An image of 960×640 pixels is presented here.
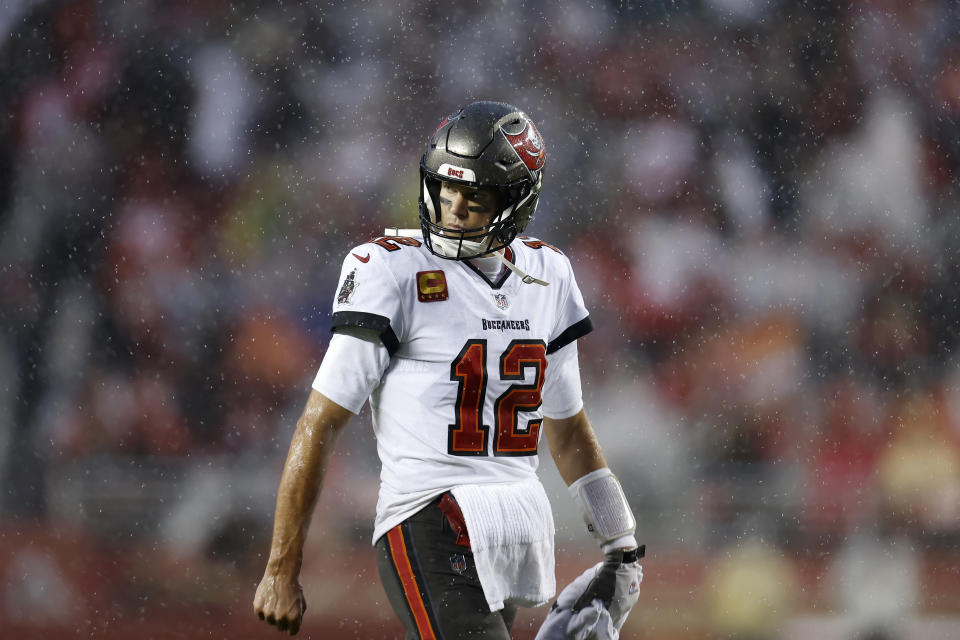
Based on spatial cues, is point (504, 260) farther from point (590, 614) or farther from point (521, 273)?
point (590, 614)

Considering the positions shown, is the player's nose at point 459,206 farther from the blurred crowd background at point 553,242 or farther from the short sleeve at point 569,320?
the blurred crowd background at point 553,242

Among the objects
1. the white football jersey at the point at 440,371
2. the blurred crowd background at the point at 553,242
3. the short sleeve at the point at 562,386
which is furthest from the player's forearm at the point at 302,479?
the blurred crowd background at the point at 553,242

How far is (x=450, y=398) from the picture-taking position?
1619 millimetres

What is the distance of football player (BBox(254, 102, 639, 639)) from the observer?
5.18 ft

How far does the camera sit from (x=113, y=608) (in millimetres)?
4895

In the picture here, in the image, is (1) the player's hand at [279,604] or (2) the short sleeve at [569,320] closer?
(1) the player's hand at [279,604]

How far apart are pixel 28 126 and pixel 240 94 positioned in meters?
1.22

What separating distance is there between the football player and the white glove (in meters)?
0.15

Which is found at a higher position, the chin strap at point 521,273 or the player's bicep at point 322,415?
the chin strap at point 521,273

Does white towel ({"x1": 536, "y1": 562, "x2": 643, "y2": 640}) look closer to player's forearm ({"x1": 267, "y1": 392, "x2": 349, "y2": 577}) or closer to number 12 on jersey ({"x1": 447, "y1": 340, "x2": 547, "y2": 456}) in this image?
number 12 on jersey ({"x1": 447, "y1": 340, "x2": 547, "y2": 456})

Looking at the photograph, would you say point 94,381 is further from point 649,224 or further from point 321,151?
point 649,224

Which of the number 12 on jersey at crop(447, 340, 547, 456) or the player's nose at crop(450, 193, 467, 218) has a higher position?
the player's nose at crop(450, 193, 467, 218)

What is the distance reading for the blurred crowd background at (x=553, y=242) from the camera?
5297 millimetres

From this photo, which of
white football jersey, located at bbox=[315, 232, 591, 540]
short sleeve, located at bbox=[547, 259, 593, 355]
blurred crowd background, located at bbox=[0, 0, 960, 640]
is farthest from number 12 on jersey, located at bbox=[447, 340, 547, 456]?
blurred crowd background, located at bbox=[0, 0, 960, 640]
